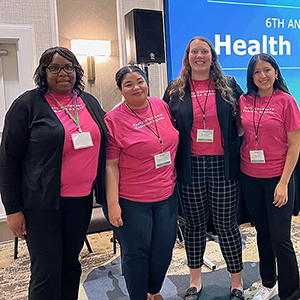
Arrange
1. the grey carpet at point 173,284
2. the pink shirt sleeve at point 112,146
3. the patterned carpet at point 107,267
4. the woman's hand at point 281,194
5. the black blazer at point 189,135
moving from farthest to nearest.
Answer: the patterned carpet at point 107,267, the grey carpet at point 173,284, the black blazer at point 189,135, the woman's hand at point 281,194, the pink shirt sleeve at point 112,146

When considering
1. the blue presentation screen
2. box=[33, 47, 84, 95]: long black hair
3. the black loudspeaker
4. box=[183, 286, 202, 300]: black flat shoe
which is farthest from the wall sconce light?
box=[183, 286, 202, 300]: black flat shoe

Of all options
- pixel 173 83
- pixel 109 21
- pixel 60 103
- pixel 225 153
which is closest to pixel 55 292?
pixel 60 103

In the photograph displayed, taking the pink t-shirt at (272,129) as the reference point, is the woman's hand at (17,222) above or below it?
below

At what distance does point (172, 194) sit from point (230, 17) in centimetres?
258

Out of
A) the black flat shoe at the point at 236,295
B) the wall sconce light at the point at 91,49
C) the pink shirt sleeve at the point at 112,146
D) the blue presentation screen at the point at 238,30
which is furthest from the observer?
the blue presentation screen at the point at 238,30

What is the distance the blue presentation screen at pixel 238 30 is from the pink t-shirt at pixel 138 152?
1993mm

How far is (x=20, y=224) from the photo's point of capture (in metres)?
1.50

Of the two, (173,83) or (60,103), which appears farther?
(173,83)

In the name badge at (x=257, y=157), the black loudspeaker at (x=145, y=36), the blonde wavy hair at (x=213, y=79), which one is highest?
the black loudspeaker at (x=145, y=36)

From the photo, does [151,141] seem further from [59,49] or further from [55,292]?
[55,292]

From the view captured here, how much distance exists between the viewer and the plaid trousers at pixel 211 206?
1.86 m

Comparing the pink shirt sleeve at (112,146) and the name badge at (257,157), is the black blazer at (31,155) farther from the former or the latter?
the name badge at (257,157)

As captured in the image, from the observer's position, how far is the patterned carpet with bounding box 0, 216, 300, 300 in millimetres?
2270

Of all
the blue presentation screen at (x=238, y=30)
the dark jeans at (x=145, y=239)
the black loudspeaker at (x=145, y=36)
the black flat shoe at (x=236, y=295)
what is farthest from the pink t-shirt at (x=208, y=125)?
the blue presentation screen at (x=238, y=30)
